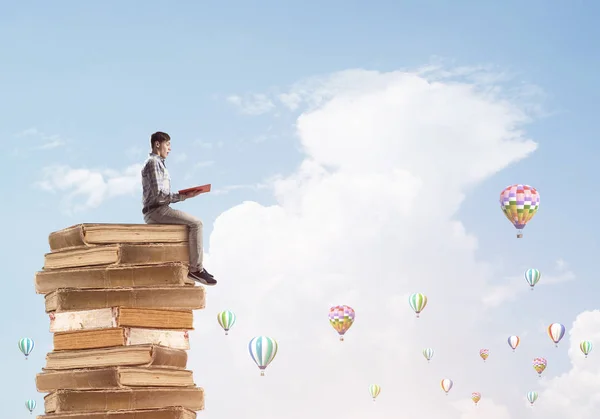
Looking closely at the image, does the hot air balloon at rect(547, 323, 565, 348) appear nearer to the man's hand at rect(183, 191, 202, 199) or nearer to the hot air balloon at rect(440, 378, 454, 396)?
the hot air balloon at rect(440, 378, 454, 396)

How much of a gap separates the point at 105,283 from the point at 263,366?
56493 millimetres

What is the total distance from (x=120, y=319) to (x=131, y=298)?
1.18 ft

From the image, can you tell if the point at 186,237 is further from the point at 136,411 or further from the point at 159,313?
the point at 136,411

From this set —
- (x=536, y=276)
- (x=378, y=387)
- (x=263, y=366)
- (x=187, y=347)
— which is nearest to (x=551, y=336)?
(x=536, y=276)

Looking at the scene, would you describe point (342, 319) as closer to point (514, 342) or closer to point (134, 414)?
point (514, 342)

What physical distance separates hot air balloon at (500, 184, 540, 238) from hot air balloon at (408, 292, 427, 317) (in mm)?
18094

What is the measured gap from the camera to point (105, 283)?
14688mm

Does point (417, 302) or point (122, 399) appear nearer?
point (122, 399)

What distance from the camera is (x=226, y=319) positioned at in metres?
77.6

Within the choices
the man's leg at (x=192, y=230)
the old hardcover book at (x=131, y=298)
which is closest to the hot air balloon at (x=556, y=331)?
the man's leg at (x=192, y=230)

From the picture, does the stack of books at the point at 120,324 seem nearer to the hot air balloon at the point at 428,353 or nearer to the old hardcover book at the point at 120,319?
the old hardcover book at the point at 120,319

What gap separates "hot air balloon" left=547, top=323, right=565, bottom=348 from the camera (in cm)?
9372

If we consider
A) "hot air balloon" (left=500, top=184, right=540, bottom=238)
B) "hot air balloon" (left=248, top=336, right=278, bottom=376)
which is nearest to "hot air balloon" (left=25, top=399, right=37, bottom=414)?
"hot air balloon" (left=248, top=336, right=278, bottom=376)

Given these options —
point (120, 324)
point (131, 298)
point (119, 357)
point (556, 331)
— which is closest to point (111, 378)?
point (119, 357)
